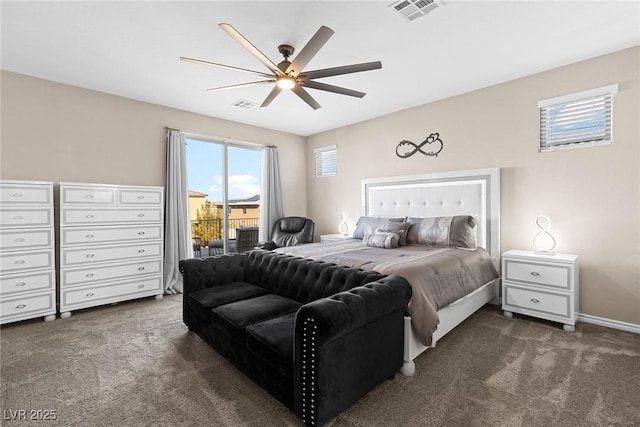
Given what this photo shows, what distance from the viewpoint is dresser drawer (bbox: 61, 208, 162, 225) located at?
3475 mm

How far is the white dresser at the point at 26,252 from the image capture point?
10.0 ft

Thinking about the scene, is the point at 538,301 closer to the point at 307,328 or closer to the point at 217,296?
the point at 307,328

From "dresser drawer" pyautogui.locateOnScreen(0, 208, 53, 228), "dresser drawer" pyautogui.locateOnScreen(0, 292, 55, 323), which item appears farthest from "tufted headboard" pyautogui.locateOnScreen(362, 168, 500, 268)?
"dresser drawer" pyautogui.locateOnScreen(0, 292, 55, 323)

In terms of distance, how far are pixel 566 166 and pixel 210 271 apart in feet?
13.0

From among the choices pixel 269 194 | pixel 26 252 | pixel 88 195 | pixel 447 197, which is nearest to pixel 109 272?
pixel 26 252

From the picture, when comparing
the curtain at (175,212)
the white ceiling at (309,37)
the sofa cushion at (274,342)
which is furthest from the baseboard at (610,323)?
the curtain at (175,212)

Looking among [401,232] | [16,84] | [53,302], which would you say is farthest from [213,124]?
[401,232]

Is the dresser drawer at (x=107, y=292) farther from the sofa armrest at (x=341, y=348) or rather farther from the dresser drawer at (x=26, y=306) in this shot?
the sofa armrest at (x=341, y=348)

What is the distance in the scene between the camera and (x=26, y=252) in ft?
10.4

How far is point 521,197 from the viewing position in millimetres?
3598

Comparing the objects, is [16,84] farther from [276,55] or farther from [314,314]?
[314,314]

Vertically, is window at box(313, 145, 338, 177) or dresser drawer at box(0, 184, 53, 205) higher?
window at box(313, 145, 338, 177)

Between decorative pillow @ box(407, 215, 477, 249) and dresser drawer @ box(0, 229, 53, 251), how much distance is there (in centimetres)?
416

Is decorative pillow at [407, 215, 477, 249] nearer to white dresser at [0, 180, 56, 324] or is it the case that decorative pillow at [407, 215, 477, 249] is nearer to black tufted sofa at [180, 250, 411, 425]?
black tufted sofa at [180, 250, 411, 425]
